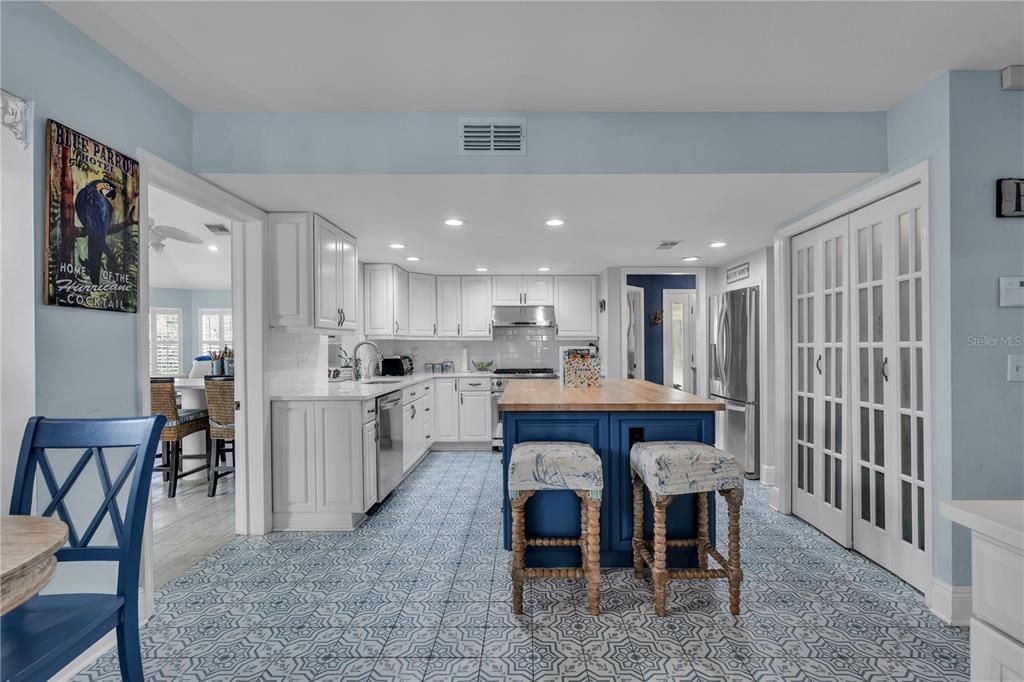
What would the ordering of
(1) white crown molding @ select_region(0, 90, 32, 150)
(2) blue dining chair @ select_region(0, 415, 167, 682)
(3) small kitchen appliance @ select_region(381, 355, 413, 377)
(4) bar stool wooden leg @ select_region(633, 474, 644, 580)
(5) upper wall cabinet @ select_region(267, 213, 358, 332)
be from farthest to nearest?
(3) small kitchen appliance @ select_region(381, 355, 413, 377)
(5) upper wall cabinet @ select_region(267, 213, 358, 332)
(4) bar stool wooden leg @ select_region(633, 474, 644, 580)
(1) white crown molding @ select_region(0, 90, 32, 150)
(2) blue dining chair @ select_region(0, 415, 167, 682)

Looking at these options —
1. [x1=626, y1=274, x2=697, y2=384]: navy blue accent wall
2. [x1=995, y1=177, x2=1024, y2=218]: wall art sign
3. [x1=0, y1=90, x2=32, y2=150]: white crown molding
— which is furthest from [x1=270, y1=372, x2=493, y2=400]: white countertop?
[x1=626, y1=274, x2=697, y2=384]: navy blue accent wall

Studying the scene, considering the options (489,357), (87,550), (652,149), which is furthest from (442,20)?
(489,357)

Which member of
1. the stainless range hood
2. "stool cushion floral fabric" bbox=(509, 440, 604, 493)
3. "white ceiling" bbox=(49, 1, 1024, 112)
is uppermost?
"white ceiling" bbox=(49, 1, 1024, 112)

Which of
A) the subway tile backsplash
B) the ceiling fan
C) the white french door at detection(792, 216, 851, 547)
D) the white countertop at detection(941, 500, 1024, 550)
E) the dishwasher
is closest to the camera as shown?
the white countertop at detection(941, 500, 1024, 550)

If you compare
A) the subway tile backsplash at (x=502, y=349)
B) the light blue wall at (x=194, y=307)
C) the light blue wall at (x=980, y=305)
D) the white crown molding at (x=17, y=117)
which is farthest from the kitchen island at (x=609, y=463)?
the light blue wall at (x=194, y=307)

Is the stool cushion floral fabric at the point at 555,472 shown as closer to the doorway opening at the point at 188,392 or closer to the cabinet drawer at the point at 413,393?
the doorway opening at the point at 188,392

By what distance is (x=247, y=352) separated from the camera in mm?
3057

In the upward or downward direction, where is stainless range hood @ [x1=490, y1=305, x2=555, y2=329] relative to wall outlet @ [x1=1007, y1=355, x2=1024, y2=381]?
upward

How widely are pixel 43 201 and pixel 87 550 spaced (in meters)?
1.20

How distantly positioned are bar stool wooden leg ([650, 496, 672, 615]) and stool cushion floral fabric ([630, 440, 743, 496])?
0.20 ft

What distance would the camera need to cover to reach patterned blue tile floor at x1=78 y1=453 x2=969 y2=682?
1.81 metres

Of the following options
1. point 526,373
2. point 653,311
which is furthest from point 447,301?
point 653,311

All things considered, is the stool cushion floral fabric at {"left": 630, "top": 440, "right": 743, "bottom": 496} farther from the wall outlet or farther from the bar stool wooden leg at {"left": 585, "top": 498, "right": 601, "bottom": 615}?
the wall outlet

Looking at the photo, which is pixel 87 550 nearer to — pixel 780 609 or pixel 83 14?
pixel 83 14
